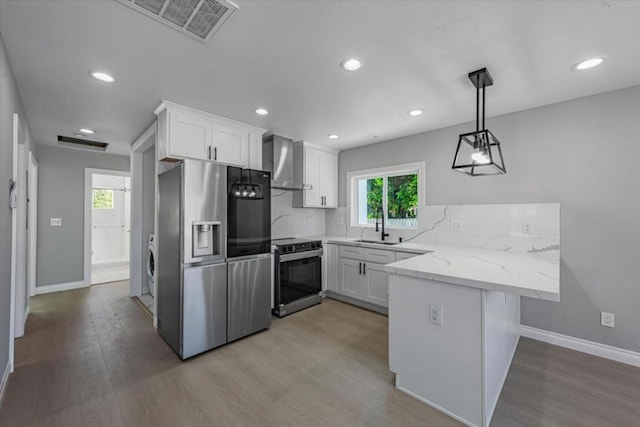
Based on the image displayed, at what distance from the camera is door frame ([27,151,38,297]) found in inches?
152

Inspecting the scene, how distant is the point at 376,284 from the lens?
3.48 metres

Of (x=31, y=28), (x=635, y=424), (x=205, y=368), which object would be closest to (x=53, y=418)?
(x=205, y=368)

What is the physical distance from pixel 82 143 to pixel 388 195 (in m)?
4.95

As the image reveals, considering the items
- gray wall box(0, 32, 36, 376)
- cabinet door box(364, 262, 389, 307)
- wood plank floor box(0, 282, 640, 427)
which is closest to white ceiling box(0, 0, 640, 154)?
gray wall box(0, 32, 36, 376)

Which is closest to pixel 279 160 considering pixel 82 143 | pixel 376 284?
pixel 376 284

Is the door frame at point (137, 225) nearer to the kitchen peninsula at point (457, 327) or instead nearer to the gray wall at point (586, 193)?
the kitchen peninsula at point (457, 327)

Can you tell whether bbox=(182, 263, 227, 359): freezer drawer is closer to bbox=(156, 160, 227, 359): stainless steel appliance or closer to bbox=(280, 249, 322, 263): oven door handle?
bbox=(156, 160, 227, 359): stainless steel appliance

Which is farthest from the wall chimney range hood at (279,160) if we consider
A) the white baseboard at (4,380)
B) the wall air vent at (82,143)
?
the white baseboard at (4,380)

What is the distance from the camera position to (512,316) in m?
2.36

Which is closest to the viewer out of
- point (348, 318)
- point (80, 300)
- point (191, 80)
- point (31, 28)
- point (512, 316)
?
point (31, 28)

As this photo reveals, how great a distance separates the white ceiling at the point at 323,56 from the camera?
4.84 ft

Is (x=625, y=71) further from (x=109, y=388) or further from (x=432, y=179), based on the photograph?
(x=109, y=388)

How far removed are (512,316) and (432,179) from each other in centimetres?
179

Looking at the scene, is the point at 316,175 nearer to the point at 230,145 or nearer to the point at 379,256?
the point at 230,145
